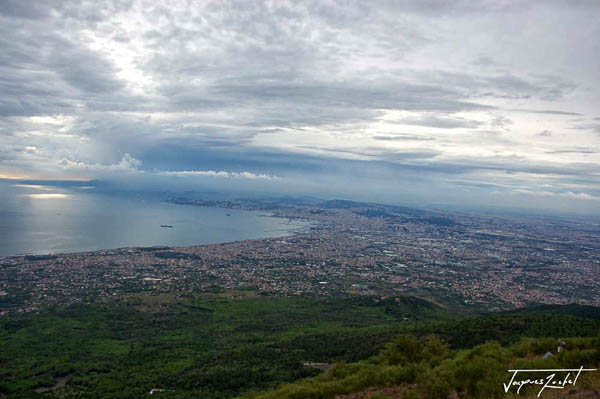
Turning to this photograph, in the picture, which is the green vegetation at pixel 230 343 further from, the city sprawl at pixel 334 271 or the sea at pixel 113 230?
the sea at pixel 113 230

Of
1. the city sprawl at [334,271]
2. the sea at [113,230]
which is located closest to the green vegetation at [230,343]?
the city sprawl at [334,271]

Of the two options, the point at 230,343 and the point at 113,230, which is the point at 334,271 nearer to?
the point at 230,343

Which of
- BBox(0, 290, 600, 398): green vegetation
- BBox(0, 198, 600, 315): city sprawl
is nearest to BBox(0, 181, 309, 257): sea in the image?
BBox(0, 198, 600, 315): city sprawl

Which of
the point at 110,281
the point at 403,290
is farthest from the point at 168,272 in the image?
the point at 403,290

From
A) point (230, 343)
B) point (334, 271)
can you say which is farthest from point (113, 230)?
point (230, 343)

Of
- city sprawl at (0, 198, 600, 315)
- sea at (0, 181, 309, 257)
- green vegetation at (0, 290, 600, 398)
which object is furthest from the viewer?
sea at (0, 181, 309, 257)

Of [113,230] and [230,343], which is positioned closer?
[230,343]

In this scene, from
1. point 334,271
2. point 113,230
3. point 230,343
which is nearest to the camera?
point 230,343

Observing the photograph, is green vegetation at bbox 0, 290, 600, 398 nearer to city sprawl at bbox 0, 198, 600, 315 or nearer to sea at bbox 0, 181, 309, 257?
city sprawl at bbox 0, 198, 600, 315
